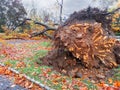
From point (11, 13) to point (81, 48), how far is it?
86.8ft

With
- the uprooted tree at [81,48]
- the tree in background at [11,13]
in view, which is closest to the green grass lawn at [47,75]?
the uprooted tree at [81,48]

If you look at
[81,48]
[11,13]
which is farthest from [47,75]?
[11,13]

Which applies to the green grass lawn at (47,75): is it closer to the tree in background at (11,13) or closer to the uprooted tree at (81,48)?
the uprooted tree at (81,48)

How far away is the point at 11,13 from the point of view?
33875 millimetres

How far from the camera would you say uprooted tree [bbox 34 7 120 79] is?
8539 millimetres

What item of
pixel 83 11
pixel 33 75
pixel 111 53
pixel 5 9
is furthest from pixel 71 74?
pixel 5 9

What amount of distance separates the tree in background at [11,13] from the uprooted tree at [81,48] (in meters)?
24.6

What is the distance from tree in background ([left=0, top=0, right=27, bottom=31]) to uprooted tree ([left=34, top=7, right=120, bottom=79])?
24.6 meters

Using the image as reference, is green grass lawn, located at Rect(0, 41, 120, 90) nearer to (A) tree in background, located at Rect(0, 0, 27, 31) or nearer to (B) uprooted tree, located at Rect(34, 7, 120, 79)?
(B) uprooted tree, located at Rect(34, 7, 120, 79)

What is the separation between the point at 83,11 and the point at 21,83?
3835 mm

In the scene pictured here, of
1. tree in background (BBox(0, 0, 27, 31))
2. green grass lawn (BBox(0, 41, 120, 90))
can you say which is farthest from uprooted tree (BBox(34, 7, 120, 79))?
tree in background (BBox(0, 0, 27, 31))

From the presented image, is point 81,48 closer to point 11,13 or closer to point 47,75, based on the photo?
point 47,75

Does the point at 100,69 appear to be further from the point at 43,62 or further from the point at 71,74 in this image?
the point at 43,62

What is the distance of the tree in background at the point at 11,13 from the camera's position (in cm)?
3362
